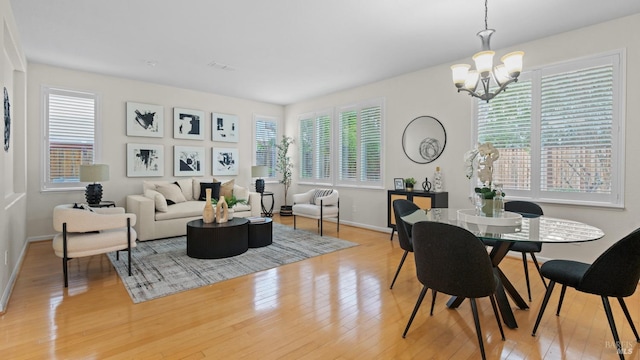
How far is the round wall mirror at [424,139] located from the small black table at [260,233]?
8.80 feet

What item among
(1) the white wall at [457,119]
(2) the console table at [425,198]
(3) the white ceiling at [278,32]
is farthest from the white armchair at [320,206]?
(3) the white ceiling at [278,32]

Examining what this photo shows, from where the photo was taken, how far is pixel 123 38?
3949mm

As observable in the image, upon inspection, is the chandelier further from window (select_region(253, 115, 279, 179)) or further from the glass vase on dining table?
window (select_region(253, 115, 279, 179))

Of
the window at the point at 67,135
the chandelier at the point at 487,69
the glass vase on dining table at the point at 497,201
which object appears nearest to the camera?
the chandelier at the point at 487,69

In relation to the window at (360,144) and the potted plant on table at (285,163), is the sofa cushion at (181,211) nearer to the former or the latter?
the potted plant on table at (285,163)

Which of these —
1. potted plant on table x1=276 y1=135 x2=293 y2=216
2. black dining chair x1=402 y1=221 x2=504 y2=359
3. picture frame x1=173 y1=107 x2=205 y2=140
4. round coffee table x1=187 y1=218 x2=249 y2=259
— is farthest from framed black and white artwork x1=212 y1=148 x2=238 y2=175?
black dining chair x1=402 y1=221 x2=504 y2=359

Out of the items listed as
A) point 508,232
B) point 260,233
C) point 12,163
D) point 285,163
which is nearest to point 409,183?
point 260,233

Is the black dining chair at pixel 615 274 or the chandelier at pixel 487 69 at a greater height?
the chandelier at pixel 487 69

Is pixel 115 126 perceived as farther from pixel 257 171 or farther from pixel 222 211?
pixel 222 211

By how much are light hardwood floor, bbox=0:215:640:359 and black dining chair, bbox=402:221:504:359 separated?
17.0 inches

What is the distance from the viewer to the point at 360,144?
6277mm

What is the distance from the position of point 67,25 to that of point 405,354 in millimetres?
4737

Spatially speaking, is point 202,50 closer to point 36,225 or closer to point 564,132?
point 36,225

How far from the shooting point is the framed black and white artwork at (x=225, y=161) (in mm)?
6906
